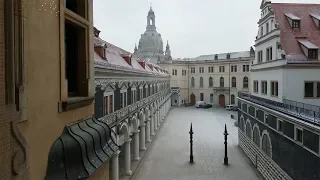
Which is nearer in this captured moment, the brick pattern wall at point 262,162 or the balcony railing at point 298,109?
the balcony railing at point 298,109

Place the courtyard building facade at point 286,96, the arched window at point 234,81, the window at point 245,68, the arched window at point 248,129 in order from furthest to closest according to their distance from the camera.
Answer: the arched window at point 234,81, the window at point 245,68, the arched window at point 248,129, the courtyard building facade at point 286,96

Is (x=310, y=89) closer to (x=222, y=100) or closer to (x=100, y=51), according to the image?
(x=100, y=51)

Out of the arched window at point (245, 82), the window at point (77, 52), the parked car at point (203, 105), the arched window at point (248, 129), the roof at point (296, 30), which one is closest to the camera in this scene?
the window at point (77, 52)

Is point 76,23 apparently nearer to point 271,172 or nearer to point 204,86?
point 271,172

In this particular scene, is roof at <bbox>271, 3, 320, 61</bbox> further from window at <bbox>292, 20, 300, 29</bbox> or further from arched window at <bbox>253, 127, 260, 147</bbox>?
arched window at <bbox>253, 127, 260, 147</bbox>

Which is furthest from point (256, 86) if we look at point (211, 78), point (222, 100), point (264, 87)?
point (211, 78)

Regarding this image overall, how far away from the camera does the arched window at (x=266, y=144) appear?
783 inches

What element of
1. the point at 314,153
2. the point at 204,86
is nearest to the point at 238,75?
the point at 204,86

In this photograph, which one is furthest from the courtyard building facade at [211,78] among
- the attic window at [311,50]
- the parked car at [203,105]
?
the attic window at [311,50]

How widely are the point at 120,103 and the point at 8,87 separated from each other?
16617 millimetres

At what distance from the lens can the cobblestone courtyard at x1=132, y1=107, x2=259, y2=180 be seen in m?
22.0

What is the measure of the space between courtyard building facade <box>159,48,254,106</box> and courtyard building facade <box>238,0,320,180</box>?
38.8 m

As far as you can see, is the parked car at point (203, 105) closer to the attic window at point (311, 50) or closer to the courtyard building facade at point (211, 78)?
the courtyard building facade at point (211, 78)

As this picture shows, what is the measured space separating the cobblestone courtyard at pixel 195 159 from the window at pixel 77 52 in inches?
699
